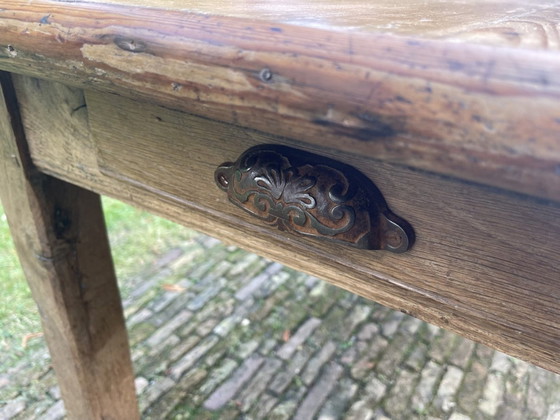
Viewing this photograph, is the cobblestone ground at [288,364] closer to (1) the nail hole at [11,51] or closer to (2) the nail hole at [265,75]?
(1) the nail hole at [11,51]

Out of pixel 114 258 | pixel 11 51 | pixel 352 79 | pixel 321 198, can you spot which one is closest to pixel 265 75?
pixel 352 79

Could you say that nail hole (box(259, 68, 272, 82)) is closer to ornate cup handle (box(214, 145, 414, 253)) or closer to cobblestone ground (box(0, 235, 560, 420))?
ornate cup handle (box(214, 145, 414, 253))

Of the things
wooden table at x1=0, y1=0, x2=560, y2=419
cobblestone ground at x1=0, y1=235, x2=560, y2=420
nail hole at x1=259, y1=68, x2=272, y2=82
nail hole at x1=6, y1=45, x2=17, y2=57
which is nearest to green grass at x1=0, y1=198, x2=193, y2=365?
cobblestone ground at x1=0, y1=235, x2=560, y2=420

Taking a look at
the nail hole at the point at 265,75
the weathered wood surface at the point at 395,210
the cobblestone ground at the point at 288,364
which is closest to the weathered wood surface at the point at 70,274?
the weathered wood surface at the point at 395,210

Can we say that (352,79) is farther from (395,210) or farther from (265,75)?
(395,210)

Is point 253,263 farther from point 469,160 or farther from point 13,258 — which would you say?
point 469,160

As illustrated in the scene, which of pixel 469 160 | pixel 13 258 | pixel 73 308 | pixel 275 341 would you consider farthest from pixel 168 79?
pixel 13 258
